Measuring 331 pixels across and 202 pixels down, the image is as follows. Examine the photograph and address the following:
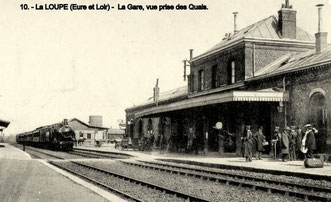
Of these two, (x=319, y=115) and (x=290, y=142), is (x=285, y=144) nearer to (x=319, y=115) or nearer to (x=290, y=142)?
(x=290, y=142)

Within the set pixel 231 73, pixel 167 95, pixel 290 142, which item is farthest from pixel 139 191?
pixel 167 95

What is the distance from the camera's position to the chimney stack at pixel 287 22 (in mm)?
27625

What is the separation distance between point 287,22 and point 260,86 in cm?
626

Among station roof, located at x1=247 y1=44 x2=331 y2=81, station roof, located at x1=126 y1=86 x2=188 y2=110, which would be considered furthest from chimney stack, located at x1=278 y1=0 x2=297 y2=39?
station roof, located at x1=126 y1=86 x2=188 y2=110

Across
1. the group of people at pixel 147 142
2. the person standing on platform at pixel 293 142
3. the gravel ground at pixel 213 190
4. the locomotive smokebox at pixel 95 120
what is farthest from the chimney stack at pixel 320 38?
the locomotive smokebox at pixel 95 120

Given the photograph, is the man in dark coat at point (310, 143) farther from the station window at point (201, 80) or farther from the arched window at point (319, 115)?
the station window at point (201, 80)

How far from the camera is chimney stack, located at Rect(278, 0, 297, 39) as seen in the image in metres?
27.6

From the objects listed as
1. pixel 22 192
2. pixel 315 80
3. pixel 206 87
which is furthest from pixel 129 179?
pixel 206 87

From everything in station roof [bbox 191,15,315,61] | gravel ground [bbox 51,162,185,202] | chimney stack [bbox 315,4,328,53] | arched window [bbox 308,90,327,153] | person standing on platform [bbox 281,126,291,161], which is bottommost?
gravel ground [bbox 51,162,185,202]

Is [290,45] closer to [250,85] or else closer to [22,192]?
[250,85]

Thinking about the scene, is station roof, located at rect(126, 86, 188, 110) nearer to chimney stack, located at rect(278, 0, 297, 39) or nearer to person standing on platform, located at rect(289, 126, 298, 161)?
chimney stack, located at rect(278, 0, 297, 39)

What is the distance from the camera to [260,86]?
939 inches

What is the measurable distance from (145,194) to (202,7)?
515 centimetres

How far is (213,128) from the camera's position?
28891 mm
